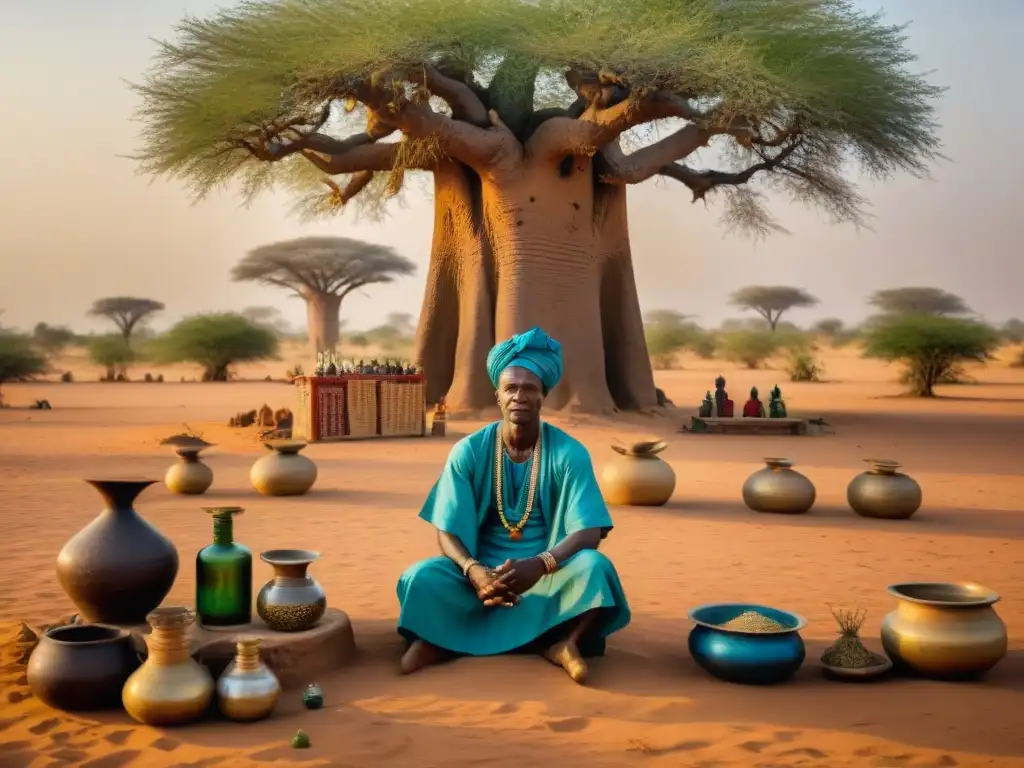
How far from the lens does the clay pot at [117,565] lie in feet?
13.3

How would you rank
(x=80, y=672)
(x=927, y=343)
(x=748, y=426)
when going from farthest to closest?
(x=927, y=343) → (x=748, y=426) → (x=80, y=672)

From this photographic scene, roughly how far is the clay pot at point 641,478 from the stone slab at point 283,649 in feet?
15.2

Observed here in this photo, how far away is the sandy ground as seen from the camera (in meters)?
3.39

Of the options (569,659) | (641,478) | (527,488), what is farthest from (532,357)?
(641,478)

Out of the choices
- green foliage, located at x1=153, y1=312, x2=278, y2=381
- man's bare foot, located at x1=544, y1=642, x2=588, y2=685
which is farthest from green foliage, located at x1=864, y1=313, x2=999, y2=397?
man's bare foot, located at x1=544, y1=642, x2=588, y2=685

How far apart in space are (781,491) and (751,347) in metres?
42.4

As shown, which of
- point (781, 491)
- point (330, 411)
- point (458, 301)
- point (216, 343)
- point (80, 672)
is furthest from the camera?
point (216, 343)

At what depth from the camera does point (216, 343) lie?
3959cm

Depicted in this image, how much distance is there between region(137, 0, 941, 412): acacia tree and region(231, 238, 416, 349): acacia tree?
28.2m

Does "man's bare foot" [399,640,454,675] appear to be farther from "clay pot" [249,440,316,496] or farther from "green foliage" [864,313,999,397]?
"green foliage" [864,313,999,397]

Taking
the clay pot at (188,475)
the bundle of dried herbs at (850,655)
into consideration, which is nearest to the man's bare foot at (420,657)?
the bundle of dried herbs at (850,655)

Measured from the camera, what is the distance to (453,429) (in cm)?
1551

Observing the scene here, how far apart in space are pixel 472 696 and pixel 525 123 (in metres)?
14.4

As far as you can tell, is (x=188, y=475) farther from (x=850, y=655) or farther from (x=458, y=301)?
(x=458, y=301)
